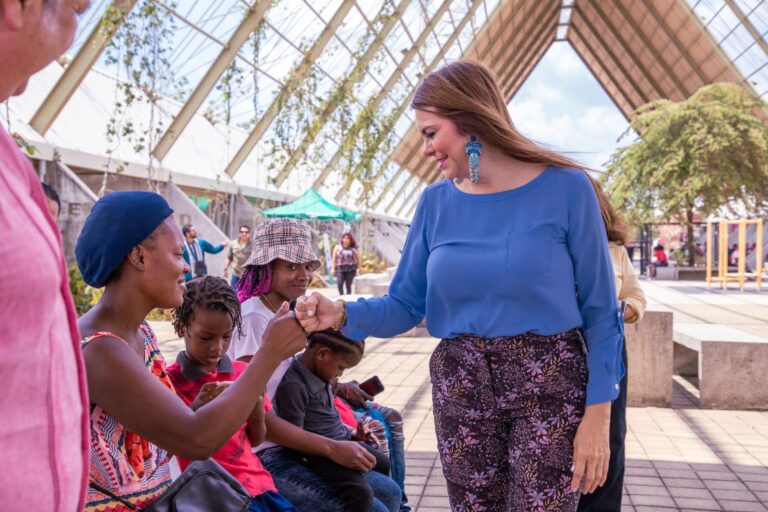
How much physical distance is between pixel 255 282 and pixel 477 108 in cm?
118

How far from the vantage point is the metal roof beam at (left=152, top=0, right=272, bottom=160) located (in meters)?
15.1

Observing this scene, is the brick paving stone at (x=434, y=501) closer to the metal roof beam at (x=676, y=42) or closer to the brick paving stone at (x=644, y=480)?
the brick paving stone at (x=644, y=480)

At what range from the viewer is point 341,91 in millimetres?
19062

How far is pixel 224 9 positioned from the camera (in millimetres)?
14742

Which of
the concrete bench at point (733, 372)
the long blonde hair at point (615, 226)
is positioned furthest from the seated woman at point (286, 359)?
the concrete bench at point (733, 372)

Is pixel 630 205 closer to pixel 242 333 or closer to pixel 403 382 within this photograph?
pixel 403 382

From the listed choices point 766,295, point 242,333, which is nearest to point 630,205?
point 766,295

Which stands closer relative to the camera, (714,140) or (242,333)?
(242,333)

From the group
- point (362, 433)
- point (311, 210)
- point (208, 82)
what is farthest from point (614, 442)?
point (311, 210)

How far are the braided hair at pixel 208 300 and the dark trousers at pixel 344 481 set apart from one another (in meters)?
0.48

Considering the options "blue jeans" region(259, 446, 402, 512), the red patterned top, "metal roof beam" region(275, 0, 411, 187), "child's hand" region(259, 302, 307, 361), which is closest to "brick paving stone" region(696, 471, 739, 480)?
"blue jeans" region(259, 446, 402, 512)

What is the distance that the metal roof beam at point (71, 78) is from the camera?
11.5 metres

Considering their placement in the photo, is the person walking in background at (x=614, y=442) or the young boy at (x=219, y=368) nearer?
the young boy at (x=219, y=368)

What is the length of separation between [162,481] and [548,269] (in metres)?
0.99
